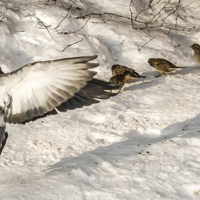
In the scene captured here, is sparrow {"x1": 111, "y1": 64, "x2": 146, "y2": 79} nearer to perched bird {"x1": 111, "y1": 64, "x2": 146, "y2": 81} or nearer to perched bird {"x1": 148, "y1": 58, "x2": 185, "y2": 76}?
perched bird {"x1": 111, "y1": 64, "x2": 146, "y2": 81}

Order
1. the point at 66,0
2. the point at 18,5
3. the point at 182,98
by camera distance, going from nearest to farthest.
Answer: the point at 182,98
the point at 18,5
the point at 66,0

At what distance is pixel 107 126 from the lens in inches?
172

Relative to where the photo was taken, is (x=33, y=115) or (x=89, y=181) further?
(x=89, y=181)

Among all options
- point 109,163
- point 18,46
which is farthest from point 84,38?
point 109,163

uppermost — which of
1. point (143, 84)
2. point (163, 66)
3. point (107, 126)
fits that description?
point (163, 66)

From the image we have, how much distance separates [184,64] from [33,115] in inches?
168

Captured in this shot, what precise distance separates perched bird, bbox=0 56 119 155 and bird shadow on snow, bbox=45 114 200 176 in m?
0.86

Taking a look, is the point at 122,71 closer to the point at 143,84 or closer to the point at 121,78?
the point at 121,78

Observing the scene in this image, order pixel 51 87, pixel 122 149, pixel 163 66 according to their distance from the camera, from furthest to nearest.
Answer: pixel 163 66 < pixel 122 149 < pixel 51 87

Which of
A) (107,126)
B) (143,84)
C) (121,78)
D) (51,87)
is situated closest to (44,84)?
(51,87)

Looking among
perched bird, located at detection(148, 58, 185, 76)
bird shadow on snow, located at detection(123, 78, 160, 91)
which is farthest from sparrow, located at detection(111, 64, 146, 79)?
perched bird, located at detection(148, 58, 185, 76)

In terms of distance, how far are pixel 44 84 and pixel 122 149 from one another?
1.45 m

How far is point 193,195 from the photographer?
2.78 m

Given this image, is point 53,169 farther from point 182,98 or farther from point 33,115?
point 182,98
